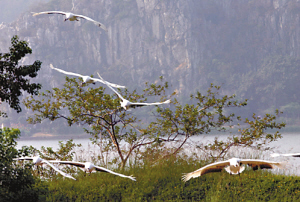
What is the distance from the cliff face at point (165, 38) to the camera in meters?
98.1

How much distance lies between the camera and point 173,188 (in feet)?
28.6

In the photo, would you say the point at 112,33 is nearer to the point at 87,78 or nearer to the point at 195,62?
the point at 195,62

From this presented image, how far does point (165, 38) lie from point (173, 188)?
328 ft

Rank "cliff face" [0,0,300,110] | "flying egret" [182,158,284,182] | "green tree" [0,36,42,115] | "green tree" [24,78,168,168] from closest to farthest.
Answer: "flying egret" [182,158,284,182] → "green tree" [0,36,42,115] → "green tree" [24,78,168,168] → "cliff face" [0,0,300,110]

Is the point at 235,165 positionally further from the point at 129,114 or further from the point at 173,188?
the point at 129,114

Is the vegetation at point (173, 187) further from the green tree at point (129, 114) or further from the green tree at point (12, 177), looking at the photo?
the green tree at point (129, 114)

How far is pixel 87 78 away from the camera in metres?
8.52

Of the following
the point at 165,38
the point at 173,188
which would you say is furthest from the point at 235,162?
the point at 165,38

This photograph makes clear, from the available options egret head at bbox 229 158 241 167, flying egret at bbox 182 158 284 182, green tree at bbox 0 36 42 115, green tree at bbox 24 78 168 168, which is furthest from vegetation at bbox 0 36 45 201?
egret head at bbox 229 158 241 167

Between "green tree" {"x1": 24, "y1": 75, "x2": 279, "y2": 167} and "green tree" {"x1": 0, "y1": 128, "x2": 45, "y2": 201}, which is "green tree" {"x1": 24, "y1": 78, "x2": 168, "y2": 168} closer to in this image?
"green tree" {"x1": 24, "y1": 75, "x2": 279, "y2": 167}

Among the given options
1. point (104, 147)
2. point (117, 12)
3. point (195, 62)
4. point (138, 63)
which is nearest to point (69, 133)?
point (138, 63)

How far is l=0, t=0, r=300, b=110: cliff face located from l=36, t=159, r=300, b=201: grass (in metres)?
85.4

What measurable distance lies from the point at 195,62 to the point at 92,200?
9534 centimetres

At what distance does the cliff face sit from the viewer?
9812 cm
